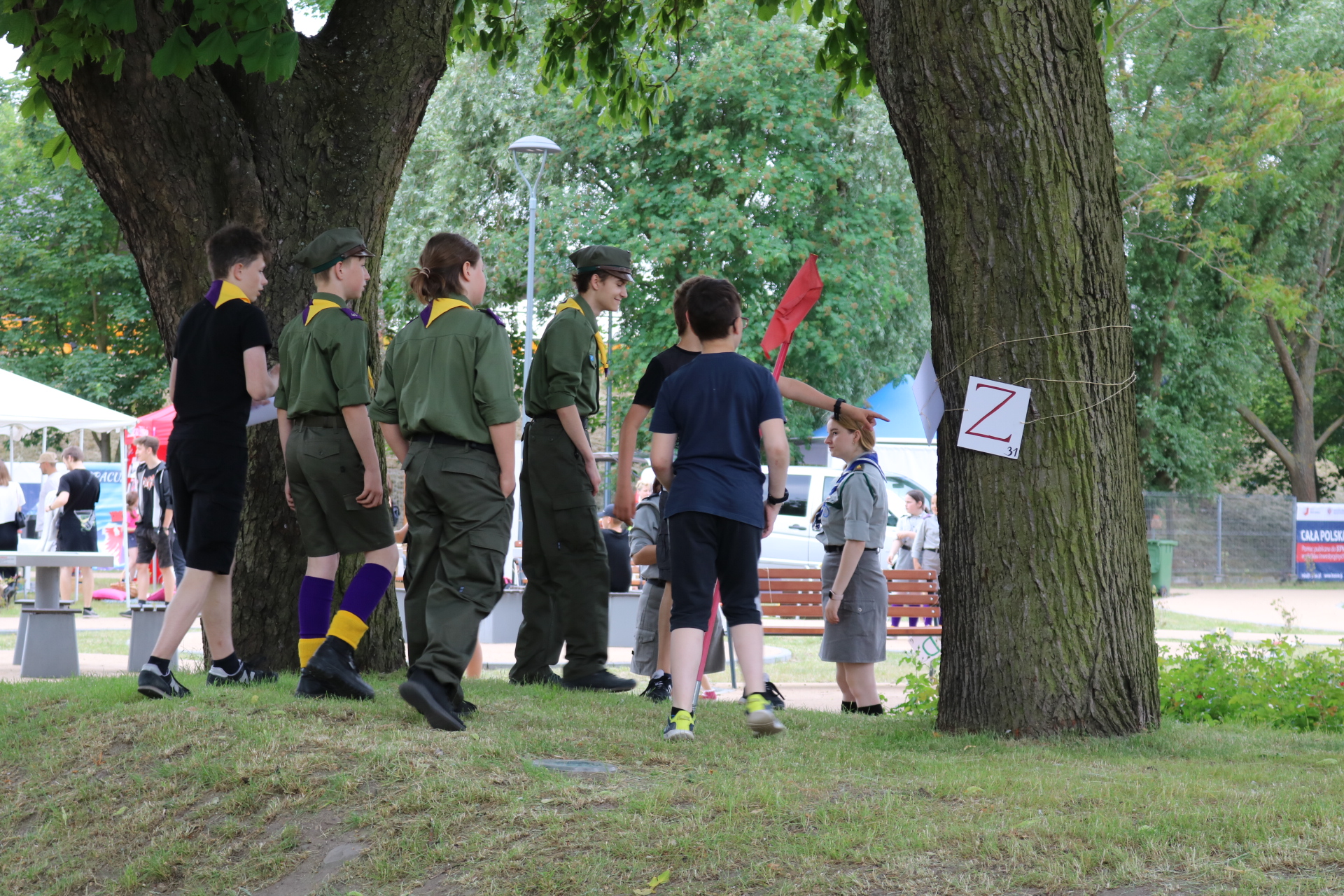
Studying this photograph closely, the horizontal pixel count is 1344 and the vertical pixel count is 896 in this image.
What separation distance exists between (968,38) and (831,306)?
21.4m

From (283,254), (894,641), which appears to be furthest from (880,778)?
(894,641)

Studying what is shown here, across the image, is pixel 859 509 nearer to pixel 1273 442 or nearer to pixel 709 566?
pixel 709 566

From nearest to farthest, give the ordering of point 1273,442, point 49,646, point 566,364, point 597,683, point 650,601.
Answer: point 566,364 → point 597,683 → point 650,601 → point 49,646 → point 1273,442

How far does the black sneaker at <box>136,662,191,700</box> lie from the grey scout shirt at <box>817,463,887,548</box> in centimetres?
333

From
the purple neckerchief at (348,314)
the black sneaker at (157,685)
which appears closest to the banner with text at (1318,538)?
the purple neckerchief at (348,314)

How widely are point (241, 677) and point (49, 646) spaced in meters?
4.66

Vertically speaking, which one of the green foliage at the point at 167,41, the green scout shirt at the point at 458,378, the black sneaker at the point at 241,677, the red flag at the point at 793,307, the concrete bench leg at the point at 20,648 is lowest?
the concrete bench leg at the point at 20,648

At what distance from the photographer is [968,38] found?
5.21m

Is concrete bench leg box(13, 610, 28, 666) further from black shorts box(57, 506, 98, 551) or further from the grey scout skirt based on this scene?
the grey scout skirt

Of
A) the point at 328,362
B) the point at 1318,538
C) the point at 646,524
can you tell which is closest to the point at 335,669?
the point at 328,362

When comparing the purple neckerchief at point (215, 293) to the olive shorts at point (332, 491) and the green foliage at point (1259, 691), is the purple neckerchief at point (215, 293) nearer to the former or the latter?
the olive shorts at point (332, 491)

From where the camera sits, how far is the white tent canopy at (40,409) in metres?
17.5

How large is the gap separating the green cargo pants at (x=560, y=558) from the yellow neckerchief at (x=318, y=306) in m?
1.18

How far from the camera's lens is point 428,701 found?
4.89m
